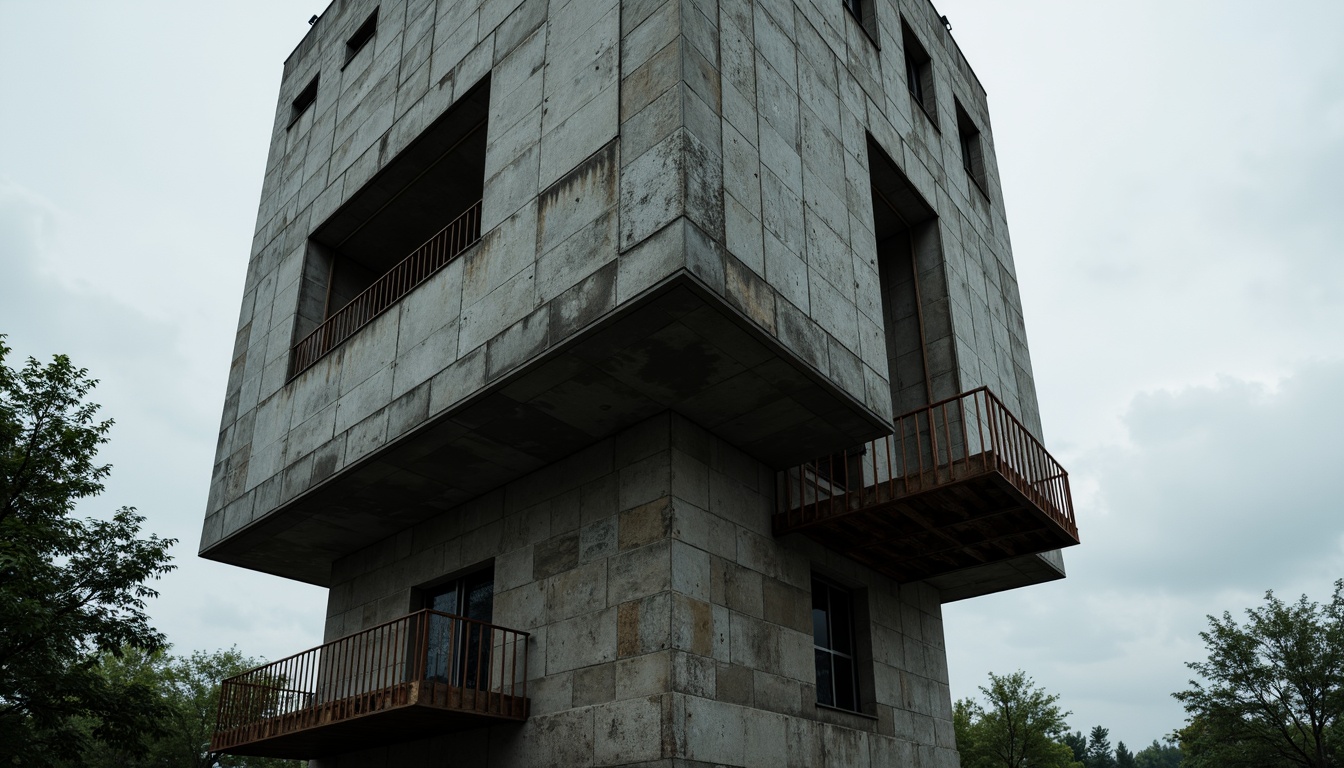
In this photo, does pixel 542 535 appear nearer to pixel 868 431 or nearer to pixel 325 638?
pixel 868 431

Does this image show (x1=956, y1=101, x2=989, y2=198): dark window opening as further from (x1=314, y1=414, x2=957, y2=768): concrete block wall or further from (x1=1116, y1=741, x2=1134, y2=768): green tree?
(x1=1116, y1=741, x2=1134, y2=768): green tree

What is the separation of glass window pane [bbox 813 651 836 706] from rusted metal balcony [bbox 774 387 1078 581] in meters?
1.63

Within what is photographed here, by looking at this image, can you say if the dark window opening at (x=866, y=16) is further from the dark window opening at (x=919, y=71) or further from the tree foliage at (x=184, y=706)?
the tree foliage at (x=184, y=706)

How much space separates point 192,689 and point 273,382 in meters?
30.9

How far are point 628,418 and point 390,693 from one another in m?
4.49

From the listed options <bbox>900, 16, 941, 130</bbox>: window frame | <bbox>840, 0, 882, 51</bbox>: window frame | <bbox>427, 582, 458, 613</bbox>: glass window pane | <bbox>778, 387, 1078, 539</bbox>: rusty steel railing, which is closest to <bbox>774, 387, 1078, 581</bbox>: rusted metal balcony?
<bbox>778, 387, 1078, 539</bbox>: rusty steel railing

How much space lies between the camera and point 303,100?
2131cm

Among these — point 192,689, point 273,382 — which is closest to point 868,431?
point 273,382

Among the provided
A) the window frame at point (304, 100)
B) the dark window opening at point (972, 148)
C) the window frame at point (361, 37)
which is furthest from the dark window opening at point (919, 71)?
the window frame at point (304, 100)

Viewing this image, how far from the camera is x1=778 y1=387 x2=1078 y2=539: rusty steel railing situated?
40.4 ft

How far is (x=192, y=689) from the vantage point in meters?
41.1

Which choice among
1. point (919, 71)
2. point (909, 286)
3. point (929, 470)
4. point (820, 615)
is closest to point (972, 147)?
point (919, 71)

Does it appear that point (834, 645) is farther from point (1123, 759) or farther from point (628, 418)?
point (1123, 759)

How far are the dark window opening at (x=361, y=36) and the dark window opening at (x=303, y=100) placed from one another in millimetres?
1312
